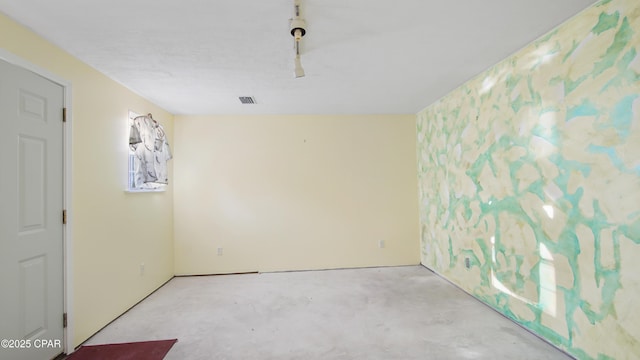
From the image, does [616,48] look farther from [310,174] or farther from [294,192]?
[294,192]

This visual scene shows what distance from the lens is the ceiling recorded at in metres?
1.73

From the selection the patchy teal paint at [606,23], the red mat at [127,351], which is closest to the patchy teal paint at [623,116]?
the patchy teal paint at [606,23]

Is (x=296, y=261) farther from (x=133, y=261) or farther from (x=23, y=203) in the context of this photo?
(x=23, y=203)

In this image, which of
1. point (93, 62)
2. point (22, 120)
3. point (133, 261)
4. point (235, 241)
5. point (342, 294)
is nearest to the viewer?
point (22, 120)

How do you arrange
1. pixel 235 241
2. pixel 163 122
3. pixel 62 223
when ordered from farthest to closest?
pixel 235 241, pixel 163 122, pixel 62 223

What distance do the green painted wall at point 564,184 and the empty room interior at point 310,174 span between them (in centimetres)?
1

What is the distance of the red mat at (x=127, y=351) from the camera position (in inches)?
83.9

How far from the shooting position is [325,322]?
8.62 ft

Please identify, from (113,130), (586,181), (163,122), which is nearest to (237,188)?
(163,122)

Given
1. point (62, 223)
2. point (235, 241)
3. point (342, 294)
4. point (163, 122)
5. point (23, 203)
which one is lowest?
point (342, 294)

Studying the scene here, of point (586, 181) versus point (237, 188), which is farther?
point (237, 188)

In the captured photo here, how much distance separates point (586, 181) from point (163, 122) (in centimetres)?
446

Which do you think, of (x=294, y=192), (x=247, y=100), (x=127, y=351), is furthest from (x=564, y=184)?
(x=127, y=351)

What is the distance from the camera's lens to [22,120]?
183 cm
